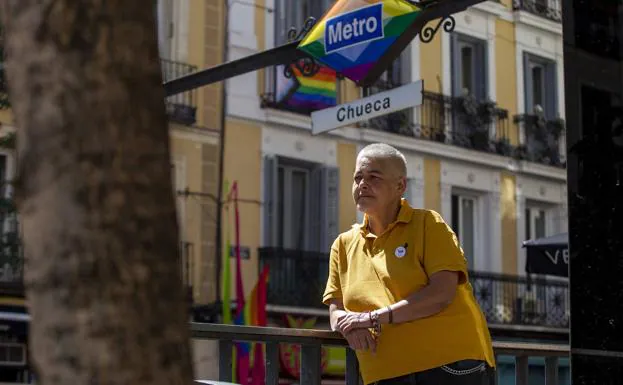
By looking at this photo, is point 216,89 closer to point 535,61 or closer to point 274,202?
point 274,202

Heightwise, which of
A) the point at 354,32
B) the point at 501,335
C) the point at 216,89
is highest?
the point at 216,89

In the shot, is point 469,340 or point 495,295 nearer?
point 469,340

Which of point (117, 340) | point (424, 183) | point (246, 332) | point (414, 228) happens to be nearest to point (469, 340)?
point (414, 228)

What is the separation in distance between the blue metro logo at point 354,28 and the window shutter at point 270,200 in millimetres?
16830

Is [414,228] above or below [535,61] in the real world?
below

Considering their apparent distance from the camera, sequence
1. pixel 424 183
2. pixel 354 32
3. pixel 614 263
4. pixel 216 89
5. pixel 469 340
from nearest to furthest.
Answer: pixel 614 263 → pixel 469 340 → pixel 354 32 → pixel 216 89 → pixel 424 183

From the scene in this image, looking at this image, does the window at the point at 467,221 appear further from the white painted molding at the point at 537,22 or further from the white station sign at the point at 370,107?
the white station sign at the point at 370,107

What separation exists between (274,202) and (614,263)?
2177 cm

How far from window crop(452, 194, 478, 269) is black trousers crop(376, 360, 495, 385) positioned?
25085 millimetres

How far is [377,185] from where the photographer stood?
5371 mm

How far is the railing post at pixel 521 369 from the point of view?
6.11 meters

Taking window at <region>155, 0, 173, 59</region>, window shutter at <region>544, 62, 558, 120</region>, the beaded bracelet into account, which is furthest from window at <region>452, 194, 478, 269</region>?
the beaded bracelet

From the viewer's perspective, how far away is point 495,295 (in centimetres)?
3000

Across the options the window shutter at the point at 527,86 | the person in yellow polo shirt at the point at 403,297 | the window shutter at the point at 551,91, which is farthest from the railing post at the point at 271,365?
the window shutter at the point at 551,91
